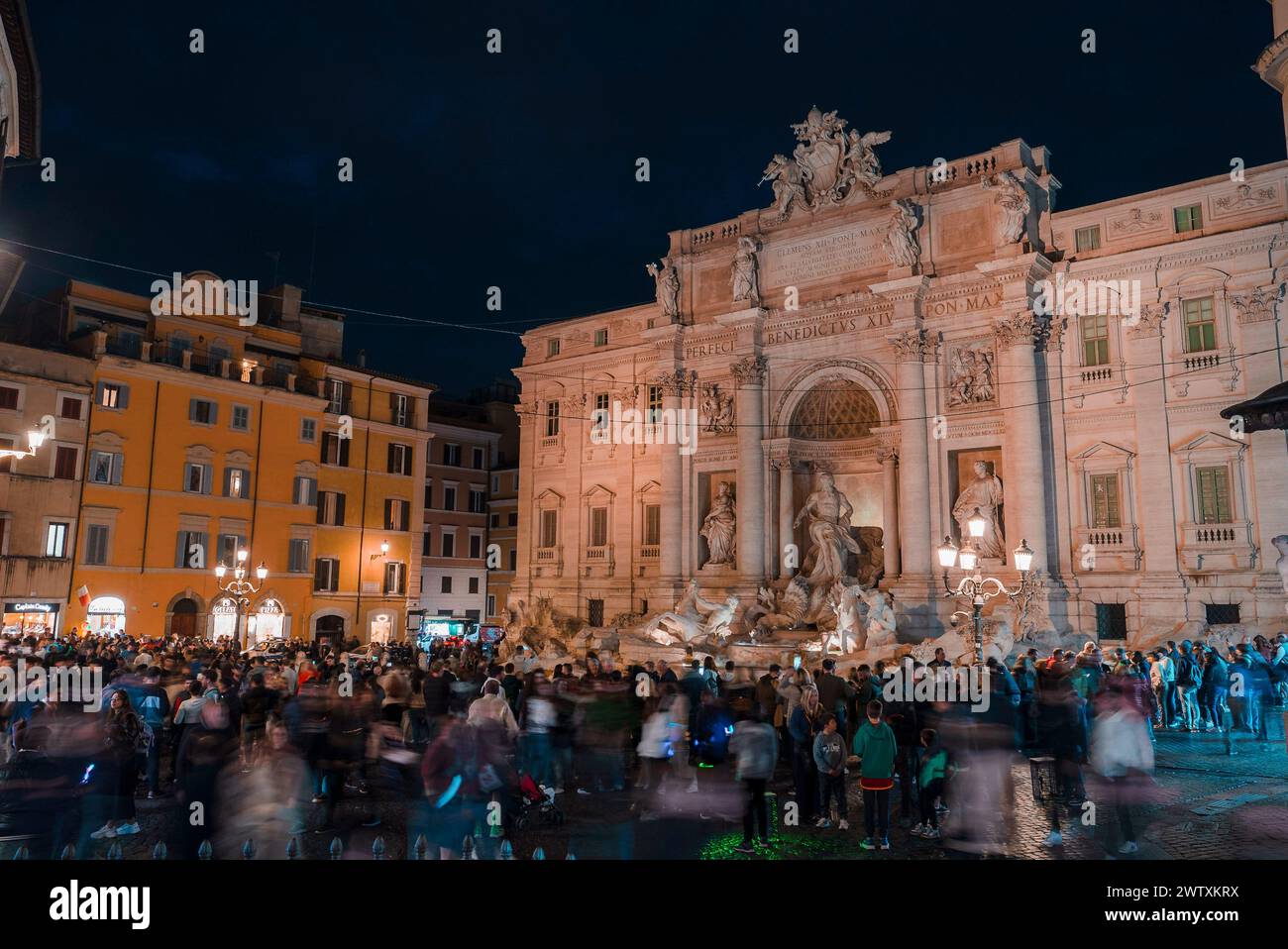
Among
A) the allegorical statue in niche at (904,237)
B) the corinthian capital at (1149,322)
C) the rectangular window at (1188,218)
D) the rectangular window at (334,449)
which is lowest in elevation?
the rectangular window at (334,449)

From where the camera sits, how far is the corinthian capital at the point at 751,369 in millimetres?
30719

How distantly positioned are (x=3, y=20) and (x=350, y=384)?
26.9 meters

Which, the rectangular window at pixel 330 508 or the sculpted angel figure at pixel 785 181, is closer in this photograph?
the sculpted angel figure at pixel 785 181

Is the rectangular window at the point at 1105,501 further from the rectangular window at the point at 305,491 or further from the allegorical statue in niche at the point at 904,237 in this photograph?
the rectangular window at the point at 305,491

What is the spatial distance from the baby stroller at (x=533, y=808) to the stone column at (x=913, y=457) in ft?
58.8

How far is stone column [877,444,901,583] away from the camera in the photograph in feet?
91.5

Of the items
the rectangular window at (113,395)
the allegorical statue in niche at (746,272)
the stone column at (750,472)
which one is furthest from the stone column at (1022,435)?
the rectangular window at (113,395)

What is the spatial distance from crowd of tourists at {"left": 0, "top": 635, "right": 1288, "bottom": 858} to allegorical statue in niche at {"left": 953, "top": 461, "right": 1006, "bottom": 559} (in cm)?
996

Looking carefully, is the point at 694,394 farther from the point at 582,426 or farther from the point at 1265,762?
the point at 1265,762

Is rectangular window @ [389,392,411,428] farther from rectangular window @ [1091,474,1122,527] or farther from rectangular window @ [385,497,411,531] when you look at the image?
rectangular window @ [1091,474,1122,527]

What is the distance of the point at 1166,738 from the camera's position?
51.9 ft

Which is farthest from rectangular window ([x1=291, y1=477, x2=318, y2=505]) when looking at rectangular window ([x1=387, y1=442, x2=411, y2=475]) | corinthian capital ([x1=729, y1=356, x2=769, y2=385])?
corinthian capital ([x1=729, y1=356, x2=769, y2=385])

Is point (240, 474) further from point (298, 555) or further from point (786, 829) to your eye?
point (786, 829)
